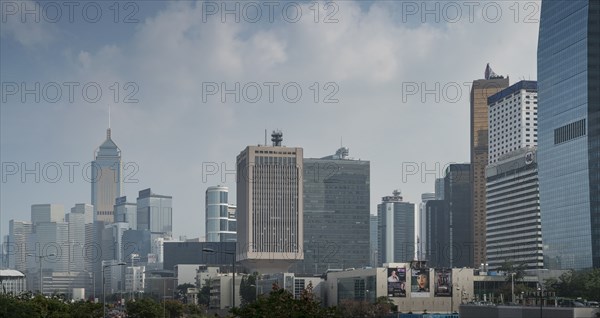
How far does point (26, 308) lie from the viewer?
98.9m

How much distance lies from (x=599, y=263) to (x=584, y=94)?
3119 centimetres

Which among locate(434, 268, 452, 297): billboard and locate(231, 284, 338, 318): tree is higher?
locate(231, 284, 338, 318): tree

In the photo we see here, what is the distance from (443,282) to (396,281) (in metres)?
8.36

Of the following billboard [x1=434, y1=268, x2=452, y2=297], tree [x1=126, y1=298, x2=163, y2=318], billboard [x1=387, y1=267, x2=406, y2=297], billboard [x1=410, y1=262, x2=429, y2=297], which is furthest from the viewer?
billboard [x1=434, y1=268, x2=452, y2=297]

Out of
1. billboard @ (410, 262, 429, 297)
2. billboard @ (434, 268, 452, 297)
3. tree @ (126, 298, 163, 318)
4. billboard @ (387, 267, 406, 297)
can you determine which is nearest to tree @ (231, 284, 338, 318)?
tree @ (126, 298, 163, 318)

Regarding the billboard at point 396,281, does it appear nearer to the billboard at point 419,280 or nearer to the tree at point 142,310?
the billboard at point 419,280

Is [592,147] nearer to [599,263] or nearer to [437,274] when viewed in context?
[599,263]

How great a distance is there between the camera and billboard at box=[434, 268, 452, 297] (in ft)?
616

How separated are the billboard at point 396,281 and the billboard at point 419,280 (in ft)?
4.76

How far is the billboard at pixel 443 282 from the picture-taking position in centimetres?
18775

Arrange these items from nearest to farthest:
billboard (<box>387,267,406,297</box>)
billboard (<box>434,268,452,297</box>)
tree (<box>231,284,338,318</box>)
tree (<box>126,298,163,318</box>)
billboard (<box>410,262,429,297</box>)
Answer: tree (<box>231,284,338,318</box>), tree (<box>126,298,163,318</box>), billboard (<box>410,262,429,297</box>), billboard (<box>387,267,406,297</box>), billboard (<box>434,268,452,297</box>)

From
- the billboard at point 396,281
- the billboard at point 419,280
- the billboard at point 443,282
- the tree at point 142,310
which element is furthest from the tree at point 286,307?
the billboard at point 443,282

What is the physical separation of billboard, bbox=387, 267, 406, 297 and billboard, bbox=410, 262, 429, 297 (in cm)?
145

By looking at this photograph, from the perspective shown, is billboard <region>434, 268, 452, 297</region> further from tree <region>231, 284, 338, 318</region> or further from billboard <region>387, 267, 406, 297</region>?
tree <region>231, 284, 338, 318</region>
